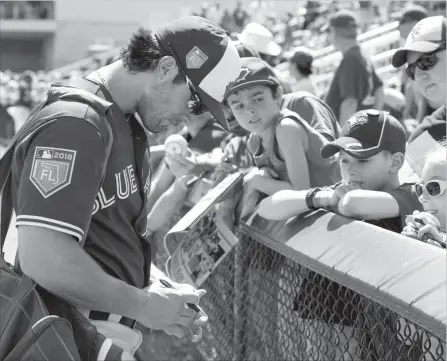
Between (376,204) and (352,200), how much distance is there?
89mm

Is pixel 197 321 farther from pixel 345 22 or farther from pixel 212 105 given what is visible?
pixel 345 22

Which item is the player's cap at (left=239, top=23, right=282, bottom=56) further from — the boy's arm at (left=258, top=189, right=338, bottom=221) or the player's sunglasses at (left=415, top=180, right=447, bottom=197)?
the player's sunglasses at (left=415, top=180, right=447, bottom=197)

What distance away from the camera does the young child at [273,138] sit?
3516mm

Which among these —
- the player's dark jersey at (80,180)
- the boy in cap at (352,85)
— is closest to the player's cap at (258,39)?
the boy in cap at (352,85)

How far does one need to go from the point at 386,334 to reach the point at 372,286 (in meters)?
0.24

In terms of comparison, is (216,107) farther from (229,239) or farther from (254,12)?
(254,12)

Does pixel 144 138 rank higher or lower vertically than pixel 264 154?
higher

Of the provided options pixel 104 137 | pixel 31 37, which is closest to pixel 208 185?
pixel 104 137

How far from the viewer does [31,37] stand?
48.6 metres

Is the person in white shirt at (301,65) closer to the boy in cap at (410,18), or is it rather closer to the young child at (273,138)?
the boy in cap at (410,18)

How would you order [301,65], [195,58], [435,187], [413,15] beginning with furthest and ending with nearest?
1. [301,65]
2. [413,15]
3. [435,187]
4. [195,58]

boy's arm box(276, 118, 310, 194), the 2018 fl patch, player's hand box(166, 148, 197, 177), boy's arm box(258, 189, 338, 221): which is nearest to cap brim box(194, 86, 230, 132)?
the 2018 fl patch

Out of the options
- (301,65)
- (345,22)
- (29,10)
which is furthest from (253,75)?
(29,10)

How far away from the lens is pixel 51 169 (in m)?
1.94
